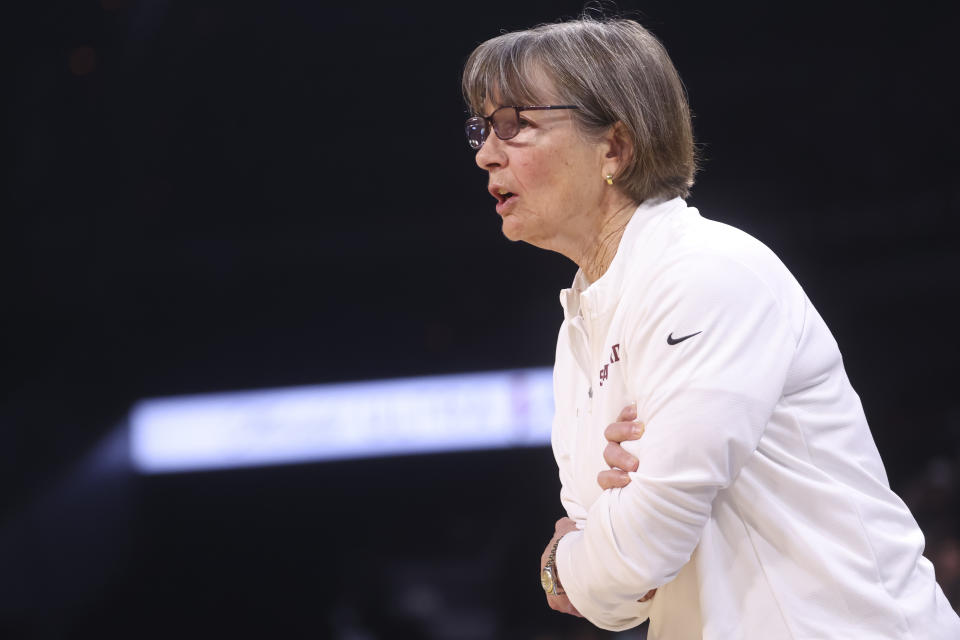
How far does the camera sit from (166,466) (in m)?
4.89

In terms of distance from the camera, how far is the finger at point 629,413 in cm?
120

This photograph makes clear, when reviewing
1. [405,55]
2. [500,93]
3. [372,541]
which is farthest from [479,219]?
[500,93]

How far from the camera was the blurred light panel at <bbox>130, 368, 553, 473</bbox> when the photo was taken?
4.83 meters

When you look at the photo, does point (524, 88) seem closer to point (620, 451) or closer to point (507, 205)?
point (507, 205)

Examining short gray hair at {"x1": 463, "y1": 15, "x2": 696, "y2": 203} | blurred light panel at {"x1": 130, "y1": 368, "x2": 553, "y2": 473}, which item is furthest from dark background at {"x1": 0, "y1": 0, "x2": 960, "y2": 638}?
short gray hair at {"x1": 463, "y1": 15, "x2": 696, "y2": 203}

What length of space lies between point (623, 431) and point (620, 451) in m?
0.03

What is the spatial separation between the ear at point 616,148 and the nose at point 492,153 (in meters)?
0.15

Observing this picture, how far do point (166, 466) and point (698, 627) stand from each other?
4.17 m

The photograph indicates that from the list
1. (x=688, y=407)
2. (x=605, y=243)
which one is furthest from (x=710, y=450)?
(x=605, y=243)

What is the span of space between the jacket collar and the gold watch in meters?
0.34

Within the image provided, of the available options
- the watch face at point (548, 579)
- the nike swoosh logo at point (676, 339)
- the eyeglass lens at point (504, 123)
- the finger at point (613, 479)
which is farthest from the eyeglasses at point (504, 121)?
the watch face at point (548, 579)

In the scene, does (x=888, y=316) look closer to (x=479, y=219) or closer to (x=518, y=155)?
(x=479, y=219)

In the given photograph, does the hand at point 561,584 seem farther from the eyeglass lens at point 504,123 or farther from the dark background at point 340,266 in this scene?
the dark background at point 340,266

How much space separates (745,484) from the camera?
1.14 m
